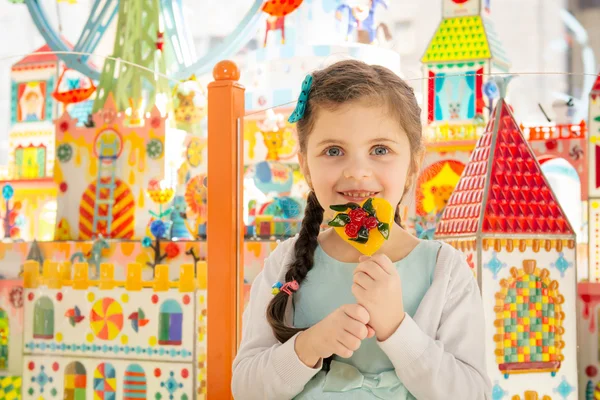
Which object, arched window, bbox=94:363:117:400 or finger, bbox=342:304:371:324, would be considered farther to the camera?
arched window, bbox=94:363:117:400

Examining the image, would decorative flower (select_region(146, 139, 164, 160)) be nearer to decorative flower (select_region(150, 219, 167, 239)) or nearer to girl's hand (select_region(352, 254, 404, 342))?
decorative flower (select_region(150, 219, 167, 239))

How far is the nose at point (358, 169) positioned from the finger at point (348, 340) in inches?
7.2

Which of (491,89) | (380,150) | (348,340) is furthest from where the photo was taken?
(491,89)

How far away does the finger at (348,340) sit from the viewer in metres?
0.80

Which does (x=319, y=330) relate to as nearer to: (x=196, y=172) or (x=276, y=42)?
(x=196, y=172)

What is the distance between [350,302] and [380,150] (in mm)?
187

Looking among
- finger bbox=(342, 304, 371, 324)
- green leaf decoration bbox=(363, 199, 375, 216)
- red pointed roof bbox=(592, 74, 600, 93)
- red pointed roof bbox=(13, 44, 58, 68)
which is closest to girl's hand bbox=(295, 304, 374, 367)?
finger bbox=(342, 304, 371, 324)

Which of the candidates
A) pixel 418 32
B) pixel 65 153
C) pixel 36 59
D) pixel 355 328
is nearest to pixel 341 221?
pixel 355 328

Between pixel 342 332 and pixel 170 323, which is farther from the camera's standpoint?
pixel 170 323

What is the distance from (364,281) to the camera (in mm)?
807

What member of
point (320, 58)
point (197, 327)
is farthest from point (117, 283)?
point (320, 58)

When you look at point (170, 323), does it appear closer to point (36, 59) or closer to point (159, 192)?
point (159, 192)

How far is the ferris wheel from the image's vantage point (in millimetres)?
2531

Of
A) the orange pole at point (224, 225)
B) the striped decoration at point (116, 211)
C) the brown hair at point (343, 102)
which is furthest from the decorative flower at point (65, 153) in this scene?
the brown hair at point (343, 102)
